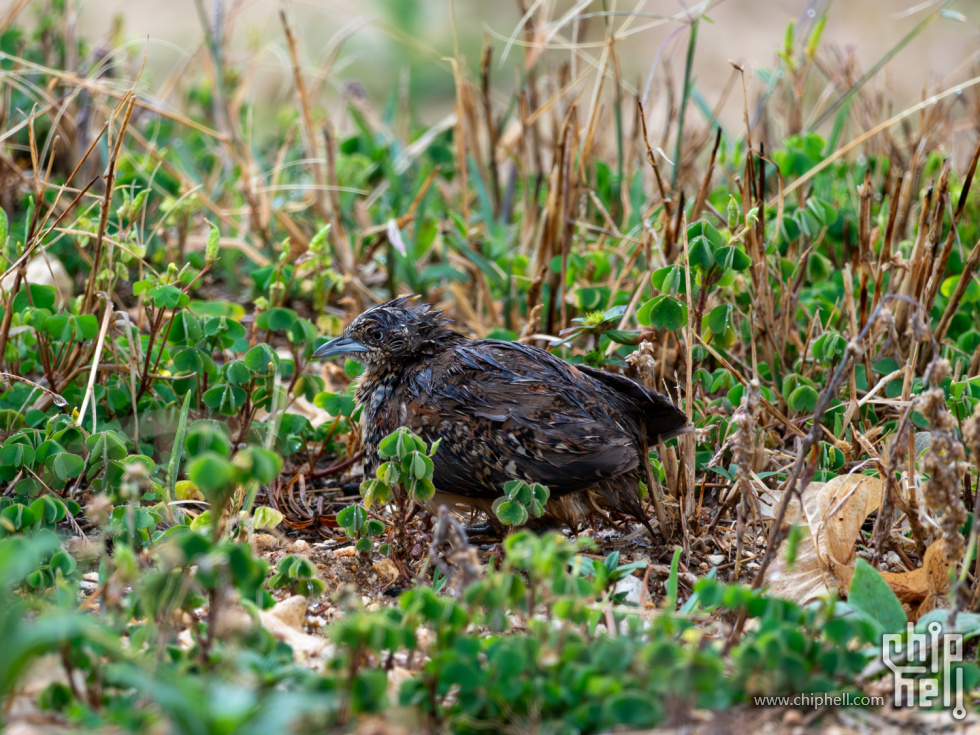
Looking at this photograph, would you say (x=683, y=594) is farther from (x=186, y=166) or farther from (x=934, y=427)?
(x=186, y=166)

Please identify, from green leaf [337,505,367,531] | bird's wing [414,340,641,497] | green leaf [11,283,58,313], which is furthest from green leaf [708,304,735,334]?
green leaf [11,283,58,313]

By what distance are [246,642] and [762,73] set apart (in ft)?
13.3

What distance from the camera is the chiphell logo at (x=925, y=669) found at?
7.25 feet

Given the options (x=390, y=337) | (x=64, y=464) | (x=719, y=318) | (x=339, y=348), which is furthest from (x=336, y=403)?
(x=719, y=318)

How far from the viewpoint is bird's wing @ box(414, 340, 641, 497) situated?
301cm

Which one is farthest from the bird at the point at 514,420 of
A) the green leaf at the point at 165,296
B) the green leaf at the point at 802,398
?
the green leaf at the point at 165,296

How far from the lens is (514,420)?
123 inches

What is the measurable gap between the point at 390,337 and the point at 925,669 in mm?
2094

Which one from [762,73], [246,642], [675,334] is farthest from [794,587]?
[762,73]

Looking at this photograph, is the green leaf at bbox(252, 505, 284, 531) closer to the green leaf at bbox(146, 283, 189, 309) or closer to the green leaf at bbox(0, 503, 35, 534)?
the green leaf at bbox(0, 503, 35, 534)

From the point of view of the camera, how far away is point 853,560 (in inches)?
114

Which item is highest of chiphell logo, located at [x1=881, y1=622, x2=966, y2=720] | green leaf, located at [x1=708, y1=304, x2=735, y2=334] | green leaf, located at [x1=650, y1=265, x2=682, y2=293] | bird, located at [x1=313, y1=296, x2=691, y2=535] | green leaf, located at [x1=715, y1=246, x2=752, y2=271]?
green leaf, located at [x1=715, y1=246, x2=752, y2=271]

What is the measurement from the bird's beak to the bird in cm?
2

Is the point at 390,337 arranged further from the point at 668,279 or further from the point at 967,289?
the point at 967,289
